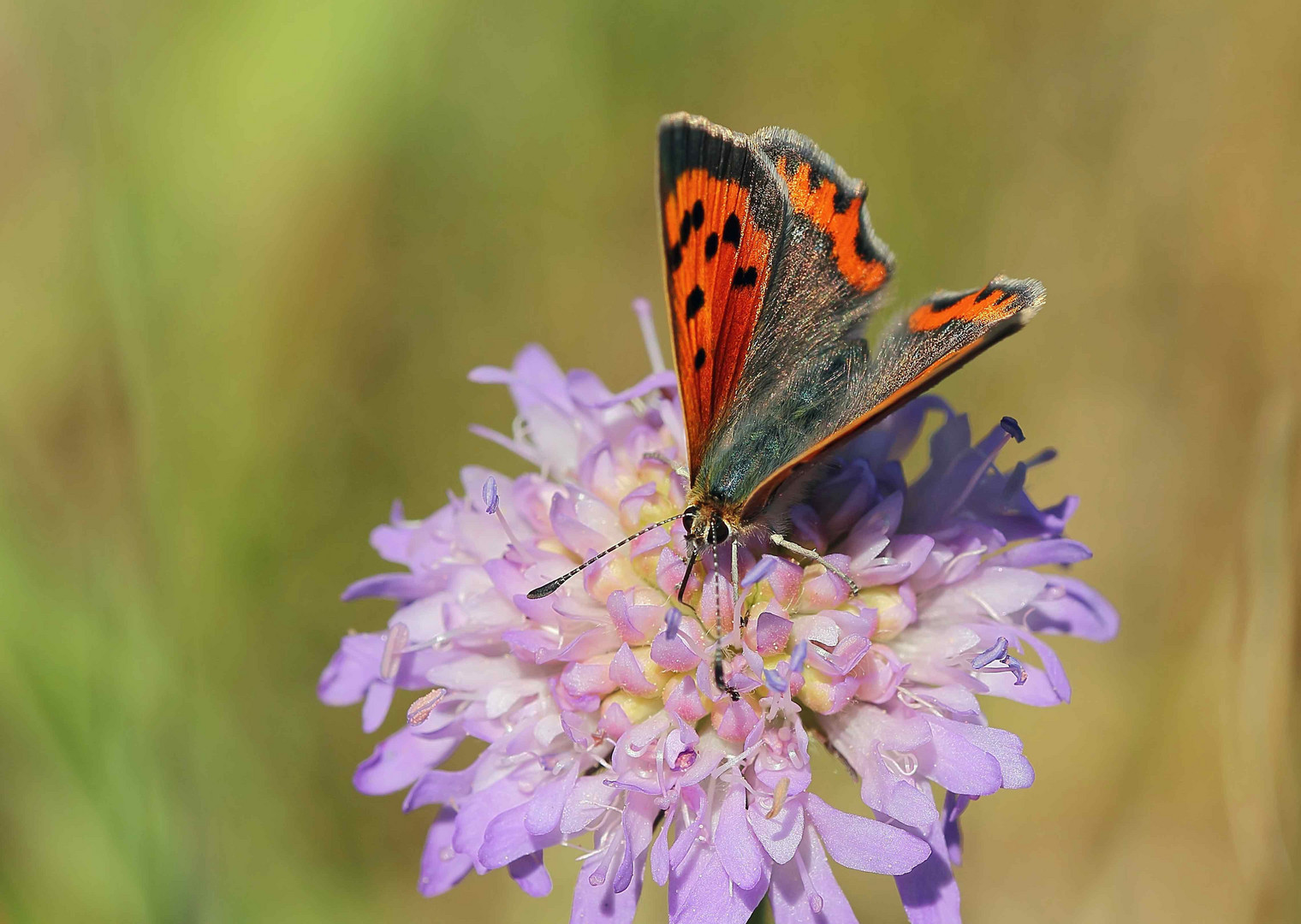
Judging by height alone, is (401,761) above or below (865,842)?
above

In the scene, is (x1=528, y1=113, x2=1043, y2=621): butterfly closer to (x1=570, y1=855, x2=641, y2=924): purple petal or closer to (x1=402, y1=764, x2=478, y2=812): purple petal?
(x1=402, y1=764, x2=478, y2=812): purple petal

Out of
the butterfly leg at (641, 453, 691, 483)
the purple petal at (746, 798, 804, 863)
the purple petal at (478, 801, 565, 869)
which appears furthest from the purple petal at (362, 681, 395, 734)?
the purple petal at (746, 798, 804, 863)

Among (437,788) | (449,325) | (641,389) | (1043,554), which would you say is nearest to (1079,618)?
(1043,554)

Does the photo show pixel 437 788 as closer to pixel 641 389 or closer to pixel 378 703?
pixel 378 703

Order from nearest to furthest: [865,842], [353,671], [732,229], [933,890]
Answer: [865,842]
[933,890]
[732,229]
[353,671]

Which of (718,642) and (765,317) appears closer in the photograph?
(718,642)

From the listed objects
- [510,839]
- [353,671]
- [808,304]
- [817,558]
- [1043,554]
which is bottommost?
[1043,554]

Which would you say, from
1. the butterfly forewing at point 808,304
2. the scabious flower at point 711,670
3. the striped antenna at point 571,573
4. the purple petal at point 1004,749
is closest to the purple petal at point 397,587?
the scabious flower at point 711,670
